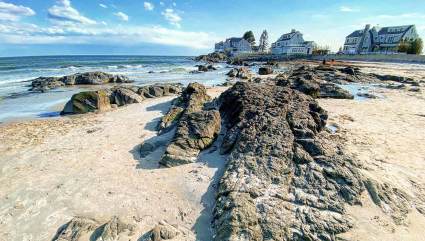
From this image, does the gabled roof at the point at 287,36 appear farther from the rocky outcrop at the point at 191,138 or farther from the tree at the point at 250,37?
the rocky outcrop at the point at 191,138

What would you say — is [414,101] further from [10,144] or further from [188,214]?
[10,144]

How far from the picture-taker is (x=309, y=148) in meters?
7.75

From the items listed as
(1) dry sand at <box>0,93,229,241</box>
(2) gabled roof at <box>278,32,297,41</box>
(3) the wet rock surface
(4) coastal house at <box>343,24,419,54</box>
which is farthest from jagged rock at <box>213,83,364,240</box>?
(2) gabled roof at <box>278,32,297,41</box>

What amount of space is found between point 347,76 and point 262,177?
76.4 feet

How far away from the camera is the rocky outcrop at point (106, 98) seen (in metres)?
16.3

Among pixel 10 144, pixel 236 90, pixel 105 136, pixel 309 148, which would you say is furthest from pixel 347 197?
pixel 10 144

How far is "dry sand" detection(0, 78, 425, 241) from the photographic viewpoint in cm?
604

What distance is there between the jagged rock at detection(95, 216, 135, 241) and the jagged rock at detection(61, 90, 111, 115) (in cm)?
1189

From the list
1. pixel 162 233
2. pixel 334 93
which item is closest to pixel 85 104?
pixel 162 233

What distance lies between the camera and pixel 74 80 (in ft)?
106

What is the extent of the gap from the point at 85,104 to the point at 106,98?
131cm

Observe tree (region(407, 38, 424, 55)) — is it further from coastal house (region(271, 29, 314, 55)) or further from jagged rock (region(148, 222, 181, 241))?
jagged rock (region(148, 222, 181, 241))

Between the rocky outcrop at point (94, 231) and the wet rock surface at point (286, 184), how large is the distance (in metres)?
2.00

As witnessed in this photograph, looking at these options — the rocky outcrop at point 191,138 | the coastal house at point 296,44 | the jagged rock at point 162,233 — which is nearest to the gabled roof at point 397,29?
the coastal house at point 296,44
